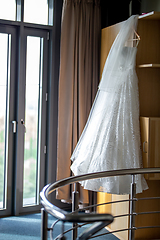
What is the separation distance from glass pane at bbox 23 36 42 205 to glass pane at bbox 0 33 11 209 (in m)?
0.23

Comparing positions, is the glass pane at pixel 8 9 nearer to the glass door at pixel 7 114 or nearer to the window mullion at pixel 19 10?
the window mullion at pixel 19 10

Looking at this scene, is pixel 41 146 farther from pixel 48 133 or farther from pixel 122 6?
pixel 122 6

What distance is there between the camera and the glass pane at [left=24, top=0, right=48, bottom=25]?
362 centimetres

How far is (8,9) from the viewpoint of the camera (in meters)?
3.57

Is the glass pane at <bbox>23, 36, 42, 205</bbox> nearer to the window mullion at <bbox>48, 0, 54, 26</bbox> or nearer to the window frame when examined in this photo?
the window frame

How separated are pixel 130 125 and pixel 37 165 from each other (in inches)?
56.1

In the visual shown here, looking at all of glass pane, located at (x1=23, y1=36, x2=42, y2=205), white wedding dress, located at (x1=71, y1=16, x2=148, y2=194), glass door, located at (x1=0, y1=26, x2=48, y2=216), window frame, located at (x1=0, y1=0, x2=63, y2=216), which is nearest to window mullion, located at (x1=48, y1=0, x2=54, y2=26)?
window frame, located at (x1=0, y1=0, x2=63, y2=216)

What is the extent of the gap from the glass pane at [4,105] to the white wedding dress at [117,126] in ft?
3.39

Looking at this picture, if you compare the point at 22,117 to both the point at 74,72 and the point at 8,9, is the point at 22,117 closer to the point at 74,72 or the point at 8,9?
the point at 74,72

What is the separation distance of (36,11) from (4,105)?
1181 millimetres

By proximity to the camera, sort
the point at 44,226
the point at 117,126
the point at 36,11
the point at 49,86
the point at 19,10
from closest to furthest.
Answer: the point at 44,226
the point at 117,126
the point at 19,10
the point at 36,11
the point at 49,86

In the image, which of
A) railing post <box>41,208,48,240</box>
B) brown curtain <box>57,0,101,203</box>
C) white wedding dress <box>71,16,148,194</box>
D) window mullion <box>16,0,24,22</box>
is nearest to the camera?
railing post <box>41,208,48,240</box>

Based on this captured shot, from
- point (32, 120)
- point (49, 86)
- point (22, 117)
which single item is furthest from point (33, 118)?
point (49, 86)

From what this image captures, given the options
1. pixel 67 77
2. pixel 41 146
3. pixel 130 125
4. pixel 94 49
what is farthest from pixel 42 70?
pixel 130 125
